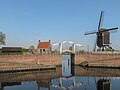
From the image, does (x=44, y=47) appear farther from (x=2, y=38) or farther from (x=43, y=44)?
(x=2, y=38)

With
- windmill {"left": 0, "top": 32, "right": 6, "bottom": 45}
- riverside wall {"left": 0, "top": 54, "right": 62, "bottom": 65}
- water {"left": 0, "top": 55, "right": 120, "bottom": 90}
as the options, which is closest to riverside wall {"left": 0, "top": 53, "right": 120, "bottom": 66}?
riverside wall {"left": 0, "top": 54, "right": 62, "bottom": 65}

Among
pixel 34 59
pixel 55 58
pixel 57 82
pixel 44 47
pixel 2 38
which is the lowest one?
pixel 57 82

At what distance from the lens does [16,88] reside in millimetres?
24547

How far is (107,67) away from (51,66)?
12812 mm

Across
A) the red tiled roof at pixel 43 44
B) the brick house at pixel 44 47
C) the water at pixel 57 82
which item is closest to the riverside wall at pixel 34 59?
the water at pixel 57 82

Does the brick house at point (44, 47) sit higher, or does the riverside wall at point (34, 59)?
the brick house at point (44, 47)

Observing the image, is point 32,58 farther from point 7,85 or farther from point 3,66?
point 7,85

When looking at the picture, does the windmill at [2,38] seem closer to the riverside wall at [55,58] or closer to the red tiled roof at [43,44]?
the red tiled roof at [43,44]

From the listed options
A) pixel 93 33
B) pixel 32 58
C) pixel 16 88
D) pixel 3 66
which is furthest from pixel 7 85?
pixel 93 33

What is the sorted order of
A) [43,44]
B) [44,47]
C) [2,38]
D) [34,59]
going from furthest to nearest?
[43,44], [44,47], [2,38], [34,59]

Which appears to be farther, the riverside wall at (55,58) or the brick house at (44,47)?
the brick house at (44,47)

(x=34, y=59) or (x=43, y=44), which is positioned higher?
(x=43, y=44)

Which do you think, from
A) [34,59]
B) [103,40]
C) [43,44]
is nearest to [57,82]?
[34,59]

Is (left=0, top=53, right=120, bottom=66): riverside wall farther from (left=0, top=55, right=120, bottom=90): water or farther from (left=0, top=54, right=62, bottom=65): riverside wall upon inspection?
(left=0, top=55, right=120, bottom=90): water
